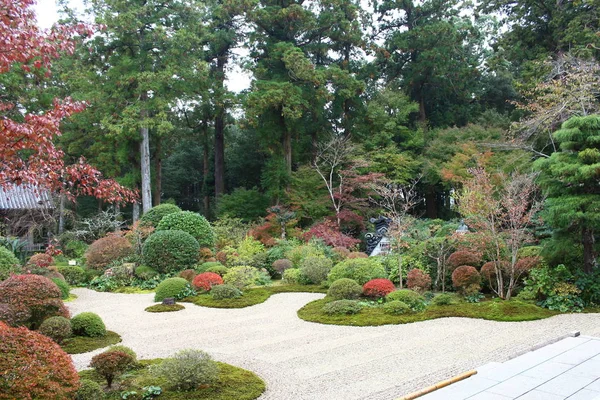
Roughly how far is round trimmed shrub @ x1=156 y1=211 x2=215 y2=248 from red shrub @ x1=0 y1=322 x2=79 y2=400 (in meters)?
10.8

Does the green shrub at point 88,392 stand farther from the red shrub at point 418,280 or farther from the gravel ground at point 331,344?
the red shrub at point 418,280

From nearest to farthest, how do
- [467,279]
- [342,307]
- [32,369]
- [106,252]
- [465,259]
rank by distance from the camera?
[32,369]
[342,307]
[467,279]
[465,259]
[106,252]

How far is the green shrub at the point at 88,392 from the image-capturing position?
462cm

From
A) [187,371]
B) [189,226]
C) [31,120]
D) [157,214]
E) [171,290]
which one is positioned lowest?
[171,290]

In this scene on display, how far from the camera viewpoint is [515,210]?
9.91 meters

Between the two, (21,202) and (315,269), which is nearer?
(315,269)

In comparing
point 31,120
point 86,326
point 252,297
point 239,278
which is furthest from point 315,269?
point 31,120

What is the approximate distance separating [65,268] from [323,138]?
13431 millimetres

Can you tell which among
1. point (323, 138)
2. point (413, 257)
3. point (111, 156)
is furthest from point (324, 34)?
point (413, 257)

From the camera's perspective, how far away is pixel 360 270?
11578mm

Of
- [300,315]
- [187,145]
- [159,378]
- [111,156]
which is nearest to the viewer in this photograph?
[159,378]

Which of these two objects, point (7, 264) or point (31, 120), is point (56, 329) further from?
point (7, 264)

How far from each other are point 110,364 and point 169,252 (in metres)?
8.78

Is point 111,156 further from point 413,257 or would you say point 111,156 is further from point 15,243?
point 413,257
